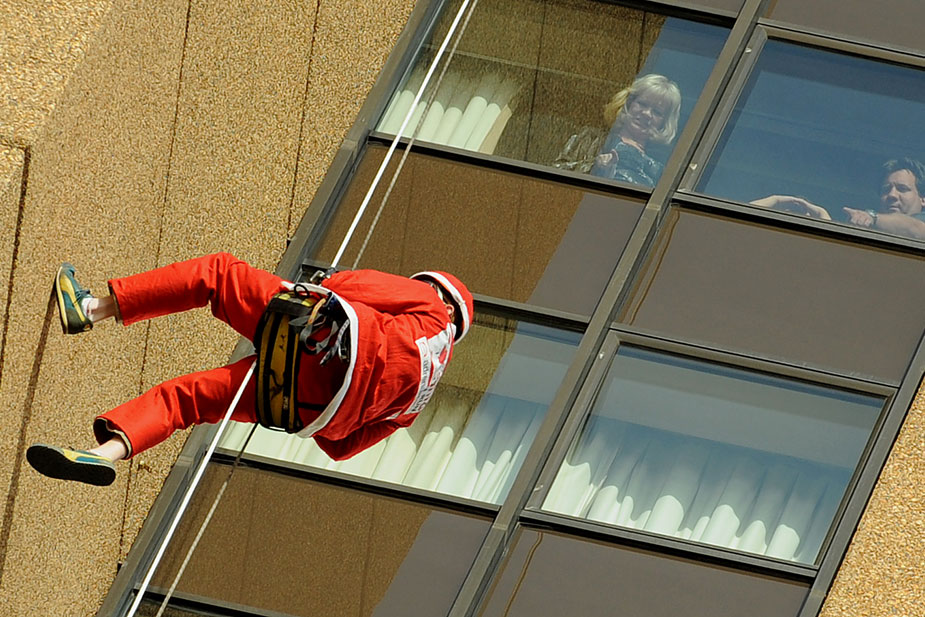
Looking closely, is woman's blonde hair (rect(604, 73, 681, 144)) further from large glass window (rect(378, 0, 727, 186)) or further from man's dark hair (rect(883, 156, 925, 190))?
man's dark hair (rect(883, 156, 925, 190))

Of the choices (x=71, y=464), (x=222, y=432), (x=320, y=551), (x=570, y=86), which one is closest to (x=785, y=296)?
(x=570, y=86)

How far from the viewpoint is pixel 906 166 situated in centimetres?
747

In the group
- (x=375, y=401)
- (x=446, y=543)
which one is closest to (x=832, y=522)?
Result: (x=446, y=543)

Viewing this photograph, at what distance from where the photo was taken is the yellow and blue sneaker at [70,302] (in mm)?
4320

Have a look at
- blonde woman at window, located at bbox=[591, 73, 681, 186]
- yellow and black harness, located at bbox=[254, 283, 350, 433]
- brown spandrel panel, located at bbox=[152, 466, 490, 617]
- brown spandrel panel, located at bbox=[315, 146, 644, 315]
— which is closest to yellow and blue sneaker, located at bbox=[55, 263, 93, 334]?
yellow and black harness, located at bbox=[254, 283, 350, 433]

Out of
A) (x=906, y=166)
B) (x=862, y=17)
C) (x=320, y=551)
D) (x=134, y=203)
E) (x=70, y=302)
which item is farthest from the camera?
(x=862, y=17)

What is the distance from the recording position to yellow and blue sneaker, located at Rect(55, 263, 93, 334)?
432cm

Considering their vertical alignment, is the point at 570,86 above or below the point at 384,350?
above

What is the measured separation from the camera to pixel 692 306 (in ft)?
22.6

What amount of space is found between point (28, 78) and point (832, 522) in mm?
3987

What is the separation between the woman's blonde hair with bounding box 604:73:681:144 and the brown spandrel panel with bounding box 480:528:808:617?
260cm

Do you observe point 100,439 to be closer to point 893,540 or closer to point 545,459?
point 545,459

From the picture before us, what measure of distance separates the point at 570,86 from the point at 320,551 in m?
3.11

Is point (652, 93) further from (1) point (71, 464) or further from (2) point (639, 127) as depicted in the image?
(1) point (71, 464)
